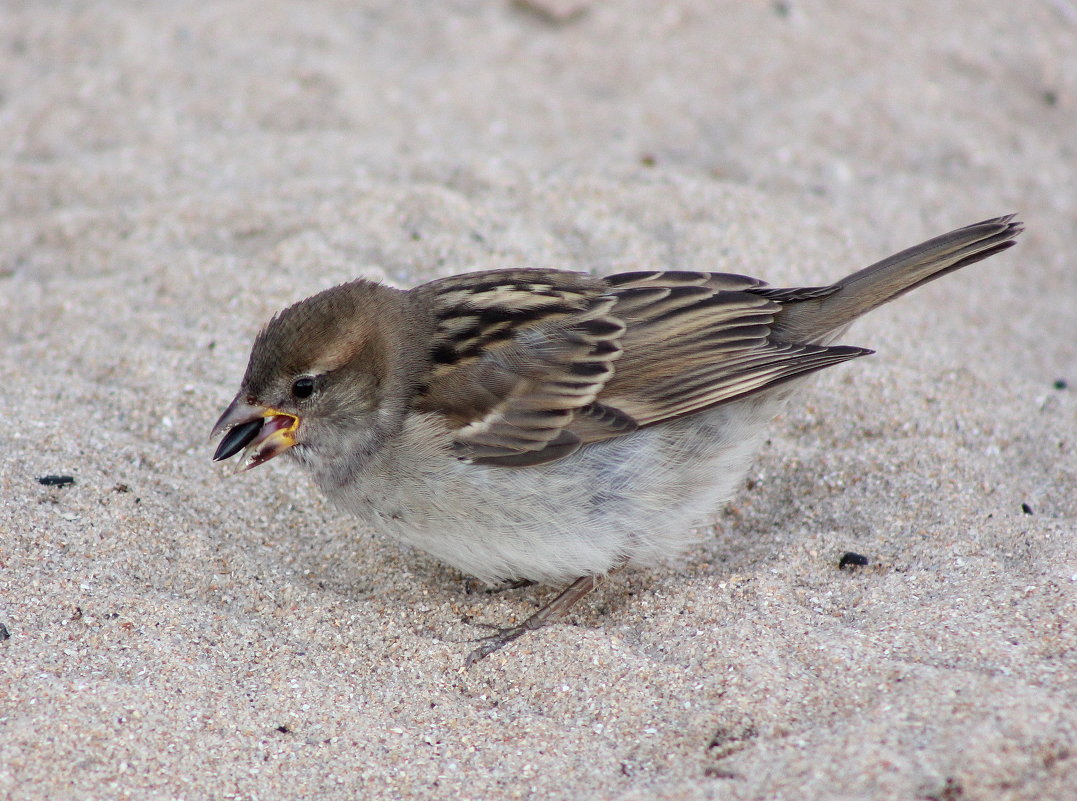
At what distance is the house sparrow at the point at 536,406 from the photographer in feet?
13.9

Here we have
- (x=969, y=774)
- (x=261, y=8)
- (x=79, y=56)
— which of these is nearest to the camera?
(x=969, y=774)

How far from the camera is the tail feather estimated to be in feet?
14.9

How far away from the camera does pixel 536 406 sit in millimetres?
4340

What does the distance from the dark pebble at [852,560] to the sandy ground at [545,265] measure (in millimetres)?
39

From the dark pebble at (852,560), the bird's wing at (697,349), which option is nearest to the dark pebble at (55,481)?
the bird's wing at (697,349)

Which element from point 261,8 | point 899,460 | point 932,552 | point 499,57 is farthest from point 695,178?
point 261,8

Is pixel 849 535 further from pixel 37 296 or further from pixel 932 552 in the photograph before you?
pixel 37 296

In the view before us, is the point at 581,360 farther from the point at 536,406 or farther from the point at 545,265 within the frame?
the point at 545,265

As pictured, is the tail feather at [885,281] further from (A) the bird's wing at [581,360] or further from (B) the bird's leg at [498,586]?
(B) the bird's leg at [498,586]

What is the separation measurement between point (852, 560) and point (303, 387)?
2319 mm

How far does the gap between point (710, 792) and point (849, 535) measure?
1707 millimetres

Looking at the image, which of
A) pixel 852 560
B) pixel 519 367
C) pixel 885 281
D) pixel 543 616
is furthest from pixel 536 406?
pixel 885 281

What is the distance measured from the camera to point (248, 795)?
3354mm

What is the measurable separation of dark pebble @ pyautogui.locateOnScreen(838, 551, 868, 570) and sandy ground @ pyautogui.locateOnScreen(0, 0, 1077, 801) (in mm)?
39
